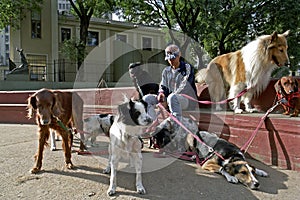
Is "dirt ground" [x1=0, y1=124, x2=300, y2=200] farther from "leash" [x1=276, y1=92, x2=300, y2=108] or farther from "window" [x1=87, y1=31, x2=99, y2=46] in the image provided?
"window" [x1=87, y1=31, x2=99, y2=46]

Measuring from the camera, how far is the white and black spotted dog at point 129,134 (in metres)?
3.13

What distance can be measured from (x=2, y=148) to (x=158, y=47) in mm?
23361

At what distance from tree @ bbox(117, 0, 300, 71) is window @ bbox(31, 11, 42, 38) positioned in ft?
21.6

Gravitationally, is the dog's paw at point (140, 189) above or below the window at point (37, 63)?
below

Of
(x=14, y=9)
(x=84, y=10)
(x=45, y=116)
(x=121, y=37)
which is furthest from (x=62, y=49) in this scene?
(x=45, y=116)

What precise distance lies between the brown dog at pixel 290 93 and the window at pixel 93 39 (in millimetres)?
21966

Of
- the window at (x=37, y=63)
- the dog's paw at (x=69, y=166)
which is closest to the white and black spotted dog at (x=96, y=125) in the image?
the dog's paw at (x=69, y=166)

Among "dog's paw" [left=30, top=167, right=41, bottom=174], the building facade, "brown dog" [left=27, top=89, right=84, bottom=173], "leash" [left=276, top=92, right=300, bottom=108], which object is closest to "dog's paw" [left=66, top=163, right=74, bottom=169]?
"brown dog" [left=27, top=89, right=84, bottom=173]

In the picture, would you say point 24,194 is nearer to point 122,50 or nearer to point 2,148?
point 2,148

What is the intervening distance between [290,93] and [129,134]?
8.31 ft

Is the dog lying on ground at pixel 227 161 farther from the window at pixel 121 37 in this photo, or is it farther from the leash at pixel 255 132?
the window at pixel 121 37

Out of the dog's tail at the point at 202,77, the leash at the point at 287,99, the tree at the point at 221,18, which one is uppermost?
the tree at the point at 221,18

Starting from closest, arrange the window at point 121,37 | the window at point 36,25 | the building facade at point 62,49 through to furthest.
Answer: the building facade at point 62,49 < the window at point 36,25 < the window at point 121,37

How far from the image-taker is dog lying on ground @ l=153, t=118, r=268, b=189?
3.44 meters
